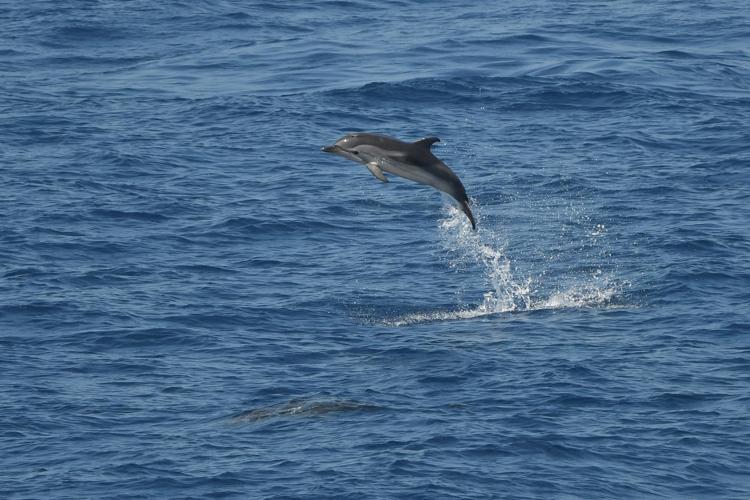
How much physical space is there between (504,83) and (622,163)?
10.7 meters

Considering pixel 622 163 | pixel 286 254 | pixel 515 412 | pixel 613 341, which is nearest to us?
pixel 515 412

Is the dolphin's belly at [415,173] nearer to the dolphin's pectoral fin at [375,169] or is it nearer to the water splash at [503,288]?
the dolphin's pectoral fin at [375,169]

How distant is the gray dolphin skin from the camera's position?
107 feet

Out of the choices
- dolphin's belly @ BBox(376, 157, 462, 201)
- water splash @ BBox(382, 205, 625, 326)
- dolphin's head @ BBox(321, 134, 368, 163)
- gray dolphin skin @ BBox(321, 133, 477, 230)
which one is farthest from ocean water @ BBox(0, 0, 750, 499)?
dolphin's head @ BBox(321, 134, 368, 163)

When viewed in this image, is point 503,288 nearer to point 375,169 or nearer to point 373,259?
point 373,259

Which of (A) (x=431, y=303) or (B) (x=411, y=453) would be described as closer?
(B) (x=411, y=453)

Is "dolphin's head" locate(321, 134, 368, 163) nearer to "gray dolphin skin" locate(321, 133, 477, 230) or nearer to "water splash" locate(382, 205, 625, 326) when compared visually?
"gray dolphin skin" locate(321, 133, 477, 230)

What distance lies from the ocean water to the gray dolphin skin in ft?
17.4

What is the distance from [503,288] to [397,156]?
12.6 meters

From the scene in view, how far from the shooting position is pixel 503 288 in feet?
147

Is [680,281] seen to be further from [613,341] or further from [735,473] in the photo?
[735,473]

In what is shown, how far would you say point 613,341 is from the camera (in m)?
40.0

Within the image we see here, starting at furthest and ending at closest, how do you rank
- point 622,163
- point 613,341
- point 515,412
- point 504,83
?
point 504,83 < point 622,163 < point 613,341 < point 515,412

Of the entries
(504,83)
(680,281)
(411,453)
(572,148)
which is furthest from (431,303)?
(504,83)
